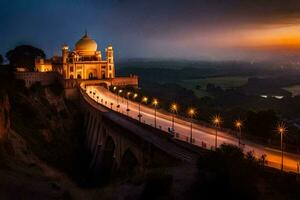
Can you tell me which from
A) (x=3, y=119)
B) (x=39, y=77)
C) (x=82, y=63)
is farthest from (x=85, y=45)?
(x=3, y=119)

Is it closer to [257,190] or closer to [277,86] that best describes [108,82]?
[257,190]

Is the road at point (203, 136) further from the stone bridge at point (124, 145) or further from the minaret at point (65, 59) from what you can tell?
the minaret at point (65, 59)

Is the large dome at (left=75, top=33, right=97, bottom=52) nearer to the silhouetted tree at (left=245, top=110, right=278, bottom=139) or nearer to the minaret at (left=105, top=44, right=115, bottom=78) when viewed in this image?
the minaret at (left=105, top=44, right=115, bottom=78)

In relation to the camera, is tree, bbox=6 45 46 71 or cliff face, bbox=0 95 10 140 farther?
tree, bbox=6 45 46 71

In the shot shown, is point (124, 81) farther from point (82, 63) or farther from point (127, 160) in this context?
point (127, 160)

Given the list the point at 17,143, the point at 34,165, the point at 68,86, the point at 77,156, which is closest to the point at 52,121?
the point at 77,156

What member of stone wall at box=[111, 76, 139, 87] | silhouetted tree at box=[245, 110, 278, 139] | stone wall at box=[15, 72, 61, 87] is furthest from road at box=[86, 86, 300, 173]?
stone wall at box=[111, 76, 139, 87]
